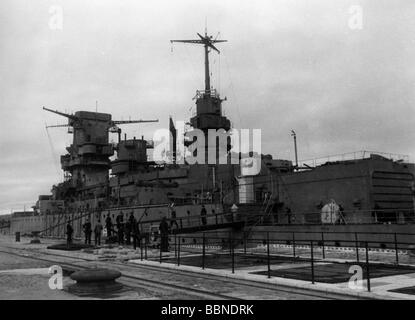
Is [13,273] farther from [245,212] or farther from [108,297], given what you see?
[245,212]

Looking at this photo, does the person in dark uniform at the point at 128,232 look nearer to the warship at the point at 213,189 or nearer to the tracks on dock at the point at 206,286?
the warship at the point at 213,189

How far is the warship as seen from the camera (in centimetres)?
2188

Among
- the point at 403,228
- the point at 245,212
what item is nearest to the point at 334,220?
the point at 403,228

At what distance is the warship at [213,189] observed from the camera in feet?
71.8

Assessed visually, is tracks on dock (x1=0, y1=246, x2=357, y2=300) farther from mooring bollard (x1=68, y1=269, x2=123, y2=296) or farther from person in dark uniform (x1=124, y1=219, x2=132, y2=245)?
person in dark uniform (x1=124, y1=219, x2=132, y2=245)

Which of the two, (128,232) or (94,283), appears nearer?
(94,283)

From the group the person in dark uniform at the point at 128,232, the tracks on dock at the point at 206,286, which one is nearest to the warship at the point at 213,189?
the person in dark uniform at the point at 128,232

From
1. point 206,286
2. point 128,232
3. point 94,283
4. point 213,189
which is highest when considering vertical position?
point 213,189

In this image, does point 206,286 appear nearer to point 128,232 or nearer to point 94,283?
point 94,283

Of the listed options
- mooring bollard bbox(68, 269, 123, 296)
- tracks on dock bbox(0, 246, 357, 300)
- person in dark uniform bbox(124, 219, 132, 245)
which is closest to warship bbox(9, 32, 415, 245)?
person in dark uniform bbox(124, 219, 132, 245)

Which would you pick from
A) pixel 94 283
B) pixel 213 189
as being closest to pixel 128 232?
pixel 213 189

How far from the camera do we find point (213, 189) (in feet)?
99.9

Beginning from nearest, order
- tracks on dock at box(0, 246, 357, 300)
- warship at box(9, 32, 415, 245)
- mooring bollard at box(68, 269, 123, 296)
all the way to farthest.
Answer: tracks on dock at box(0, 246, 357, 300) < mooring bollard at box(68, 269, 123, 296) < warship at box(9, 32, 415, 245)
